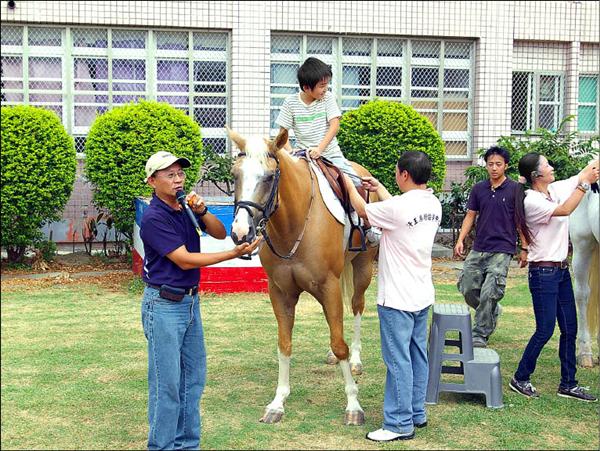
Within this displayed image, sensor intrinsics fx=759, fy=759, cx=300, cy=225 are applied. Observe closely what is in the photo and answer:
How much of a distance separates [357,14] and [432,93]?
2.18m

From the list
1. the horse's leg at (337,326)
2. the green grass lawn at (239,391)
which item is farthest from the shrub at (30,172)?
the horse's leg at (337,326)

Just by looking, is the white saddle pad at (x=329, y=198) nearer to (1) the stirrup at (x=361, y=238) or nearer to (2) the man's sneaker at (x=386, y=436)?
(1) the stirrup at (x=361, y=238)

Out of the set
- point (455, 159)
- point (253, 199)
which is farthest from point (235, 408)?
point (455, 159)

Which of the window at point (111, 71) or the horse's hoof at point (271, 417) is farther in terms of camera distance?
the window at point (111, 71)

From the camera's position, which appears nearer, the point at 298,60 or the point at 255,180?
the point at 255,180

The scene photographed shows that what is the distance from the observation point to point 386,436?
→ 5.00m

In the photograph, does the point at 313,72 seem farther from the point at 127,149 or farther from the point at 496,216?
the point at 127,149

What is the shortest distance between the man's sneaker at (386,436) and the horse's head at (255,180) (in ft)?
5.24

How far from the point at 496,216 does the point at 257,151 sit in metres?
3.13

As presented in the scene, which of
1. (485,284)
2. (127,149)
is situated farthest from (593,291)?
(127,149)

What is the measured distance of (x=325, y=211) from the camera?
5.58m

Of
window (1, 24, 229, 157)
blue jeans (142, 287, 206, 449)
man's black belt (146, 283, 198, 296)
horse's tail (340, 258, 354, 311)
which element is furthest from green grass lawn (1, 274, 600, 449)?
window (1, 24, 229, 157)

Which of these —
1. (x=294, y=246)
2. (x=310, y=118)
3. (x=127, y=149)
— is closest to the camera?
(x=294, y=246)

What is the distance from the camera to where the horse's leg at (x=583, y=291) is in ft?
22.8
